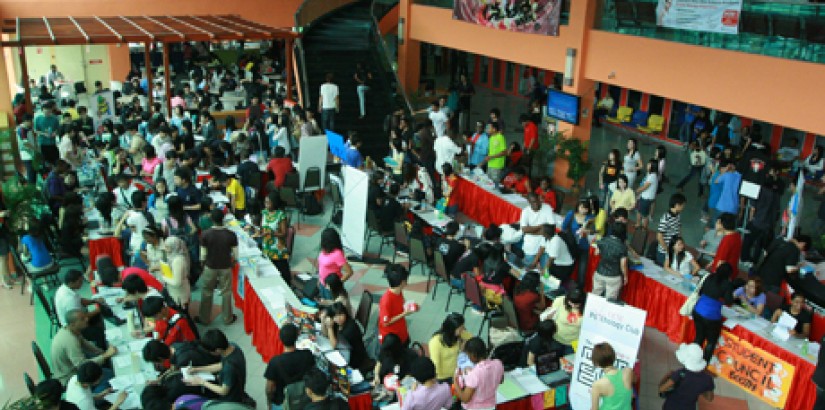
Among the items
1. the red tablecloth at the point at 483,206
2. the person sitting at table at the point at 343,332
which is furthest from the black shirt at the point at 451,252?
the person sitting at table at the point at 343,332

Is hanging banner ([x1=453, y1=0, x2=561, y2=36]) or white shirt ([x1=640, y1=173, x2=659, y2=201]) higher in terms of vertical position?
hanging banner ([x1=453, y1=0, x2=561, y2=36])

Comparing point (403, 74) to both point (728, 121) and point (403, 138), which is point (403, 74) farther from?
point (728, 121)

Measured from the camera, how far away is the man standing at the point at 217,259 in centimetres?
910

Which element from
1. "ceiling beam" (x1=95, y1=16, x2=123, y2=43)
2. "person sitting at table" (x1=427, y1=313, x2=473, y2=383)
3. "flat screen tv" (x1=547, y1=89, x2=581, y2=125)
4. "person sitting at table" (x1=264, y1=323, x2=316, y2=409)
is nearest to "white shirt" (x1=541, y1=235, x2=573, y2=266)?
"person sitting at table" (x1=427, y1=313, x2=473, y2=383)

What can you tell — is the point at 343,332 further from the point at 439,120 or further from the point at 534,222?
the point at 439,120

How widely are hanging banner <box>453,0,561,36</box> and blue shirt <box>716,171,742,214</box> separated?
5270mm

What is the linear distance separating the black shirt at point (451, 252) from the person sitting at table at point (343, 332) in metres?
2.75

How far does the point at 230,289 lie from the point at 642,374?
18.2ft

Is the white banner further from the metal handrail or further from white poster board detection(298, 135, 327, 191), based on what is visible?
the metal handrail

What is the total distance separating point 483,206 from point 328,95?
17.8 feet

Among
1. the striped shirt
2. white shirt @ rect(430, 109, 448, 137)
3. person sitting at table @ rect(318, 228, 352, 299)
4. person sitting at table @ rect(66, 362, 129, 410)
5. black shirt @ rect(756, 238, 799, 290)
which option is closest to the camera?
person sitting at table @ rect(66, 362, 129, 410)

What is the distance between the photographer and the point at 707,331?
831cm

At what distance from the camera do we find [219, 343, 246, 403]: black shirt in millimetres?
6352

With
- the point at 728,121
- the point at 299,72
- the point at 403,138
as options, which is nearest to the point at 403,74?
the point at 299,72
